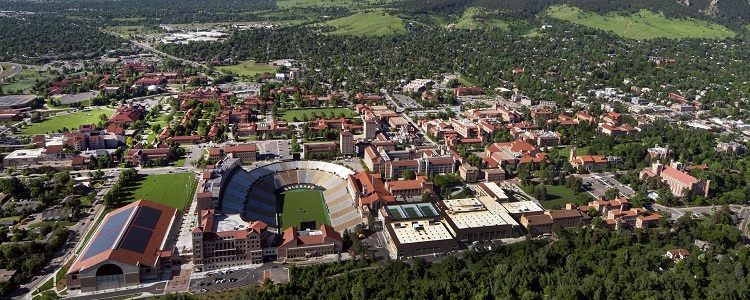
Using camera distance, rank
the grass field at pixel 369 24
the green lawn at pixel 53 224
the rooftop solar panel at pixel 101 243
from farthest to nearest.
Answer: the grass field at pixel 369 24 → the green lawn at pixel 53 224 → the rooftop solar panel at pixel 101 243

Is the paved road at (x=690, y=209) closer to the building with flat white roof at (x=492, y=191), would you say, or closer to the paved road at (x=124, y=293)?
the building with flat white roof at (x=492, y=191)

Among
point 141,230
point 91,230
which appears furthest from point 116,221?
point 91,230

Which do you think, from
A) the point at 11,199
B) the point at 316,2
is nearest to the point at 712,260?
the point at 11,199

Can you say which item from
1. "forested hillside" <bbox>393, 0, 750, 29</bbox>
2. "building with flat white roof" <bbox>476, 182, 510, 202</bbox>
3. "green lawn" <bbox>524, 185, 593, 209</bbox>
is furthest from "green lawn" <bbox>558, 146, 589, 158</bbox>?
"forested hillside" <bbox>393, 0, 750, 29</bbox>

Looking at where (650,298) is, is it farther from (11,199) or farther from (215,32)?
(215,32)

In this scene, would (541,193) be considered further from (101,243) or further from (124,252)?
(101,243)

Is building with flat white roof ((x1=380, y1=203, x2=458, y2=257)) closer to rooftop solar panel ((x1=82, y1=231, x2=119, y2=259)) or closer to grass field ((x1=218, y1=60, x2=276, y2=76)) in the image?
rooftop solar panel ((x1=82, y1=231, x2=119, y2=259))

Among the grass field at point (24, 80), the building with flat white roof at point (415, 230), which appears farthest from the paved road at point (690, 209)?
the grass field at point (24, 80)
